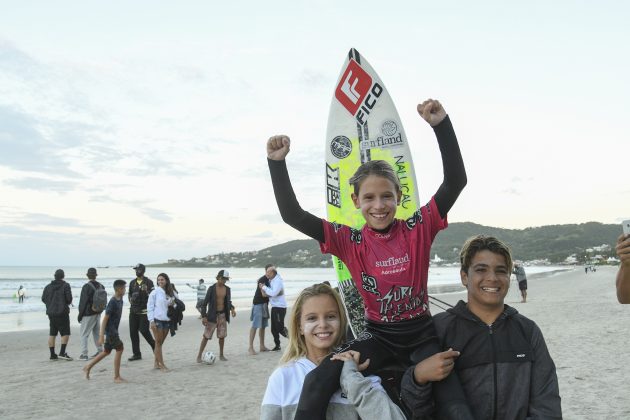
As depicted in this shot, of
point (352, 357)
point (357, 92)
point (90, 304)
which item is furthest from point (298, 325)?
point (90, 304)

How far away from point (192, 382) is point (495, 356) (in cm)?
622

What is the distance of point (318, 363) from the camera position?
207 centimetres

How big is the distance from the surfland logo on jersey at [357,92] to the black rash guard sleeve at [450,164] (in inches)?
91.5

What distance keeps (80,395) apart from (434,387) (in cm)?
622

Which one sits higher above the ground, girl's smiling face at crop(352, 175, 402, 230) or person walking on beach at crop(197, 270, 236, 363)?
girl's smiling face at crop(352, 175, 402, 230)

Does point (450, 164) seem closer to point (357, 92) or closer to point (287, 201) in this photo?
point (287, 201)

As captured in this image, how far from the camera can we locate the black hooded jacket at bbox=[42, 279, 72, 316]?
9242 millimetres

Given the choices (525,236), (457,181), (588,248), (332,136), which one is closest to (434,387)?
(457,181)

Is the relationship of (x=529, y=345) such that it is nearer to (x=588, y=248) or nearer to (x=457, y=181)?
(x=457, y=181)

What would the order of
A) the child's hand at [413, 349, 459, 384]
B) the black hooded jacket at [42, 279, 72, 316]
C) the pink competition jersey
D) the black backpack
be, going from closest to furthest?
the child's hand at [413, 349, 459, 384], the pink competition jersey, the black backpack, the black hooded jacket at [42, 279, 72, 316]

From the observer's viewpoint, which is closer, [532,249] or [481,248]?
[481,248]

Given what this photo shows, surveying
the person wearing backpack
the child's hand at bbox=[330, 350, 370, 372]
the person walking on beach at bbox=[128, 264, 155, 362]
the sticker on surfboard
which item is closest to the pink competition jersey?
the child's hand at bbox=[330, 350, 370, 372]

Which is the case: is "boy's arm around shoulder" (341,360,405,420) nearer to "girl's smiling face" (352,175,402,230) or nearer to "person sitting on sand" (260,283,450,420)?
"person sitting on sand" (260,283,450,420)

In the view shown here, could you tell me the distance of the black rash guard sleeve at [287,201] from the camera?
235cm
